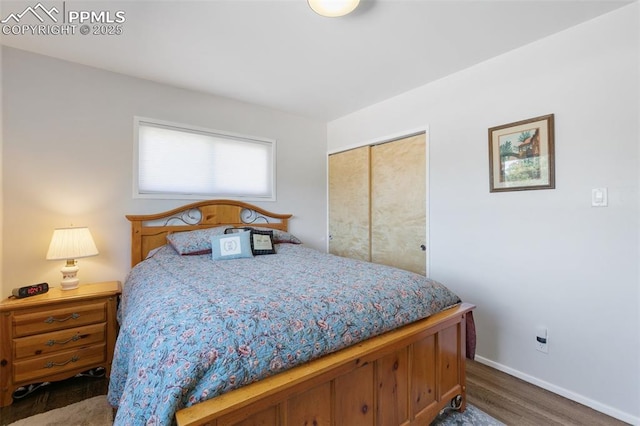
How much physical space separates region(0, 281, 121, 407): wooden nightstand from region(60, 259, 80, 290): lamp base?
4 centimetres

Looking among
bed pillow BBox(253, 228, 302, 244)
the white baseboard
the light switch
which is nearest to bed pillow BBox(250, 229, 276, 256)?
bed pillow BBox(253, 228, 302, 244)

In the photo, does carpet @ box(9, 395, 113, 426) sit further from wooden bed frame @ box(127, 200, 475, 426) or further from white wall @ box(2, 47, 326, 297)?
wooden bed frame @ box(127, 200, 475, 426)

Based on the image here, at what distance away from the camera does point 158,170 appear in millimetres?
2814

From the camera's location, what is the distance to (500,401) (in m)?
1.89

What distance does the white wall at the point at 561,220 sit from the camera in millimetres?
1750

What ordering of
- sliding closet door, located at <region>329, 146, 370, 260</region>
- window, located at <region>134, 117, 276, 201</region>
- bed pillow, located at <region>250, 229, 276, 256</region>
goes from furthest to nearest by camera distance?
sliding closet door, located at <region>329, 146, 370, 260</region>
window, located at <region>134, 117, 276, 201</region>
bed pillow, located at <region>250, 229, 276, 256</region>

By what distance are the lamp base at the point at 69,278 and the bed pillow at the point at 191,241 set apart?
0.70m

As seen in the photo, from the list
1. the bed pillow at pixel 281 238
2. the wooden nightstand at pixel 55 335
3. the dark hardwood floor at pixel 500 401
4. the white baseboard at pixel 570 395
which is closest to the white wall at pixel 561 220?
the white baseboard at pixel 570 395

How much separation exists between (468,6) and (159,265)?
2.75 m

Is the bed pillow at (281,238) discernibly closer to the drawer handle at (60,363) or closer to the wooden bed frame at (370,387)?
the drawer handle at (60,363)

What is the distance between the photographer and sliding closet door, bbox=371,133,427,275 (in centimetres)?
291

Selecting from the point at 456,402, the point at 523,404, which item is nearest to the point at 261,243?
the point at 456,402

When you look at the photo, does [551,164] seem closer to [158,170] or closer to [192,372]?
[192,372]

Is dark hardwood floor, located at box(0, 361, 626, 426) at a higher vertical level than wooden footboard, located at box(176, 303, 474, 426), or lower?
lower
